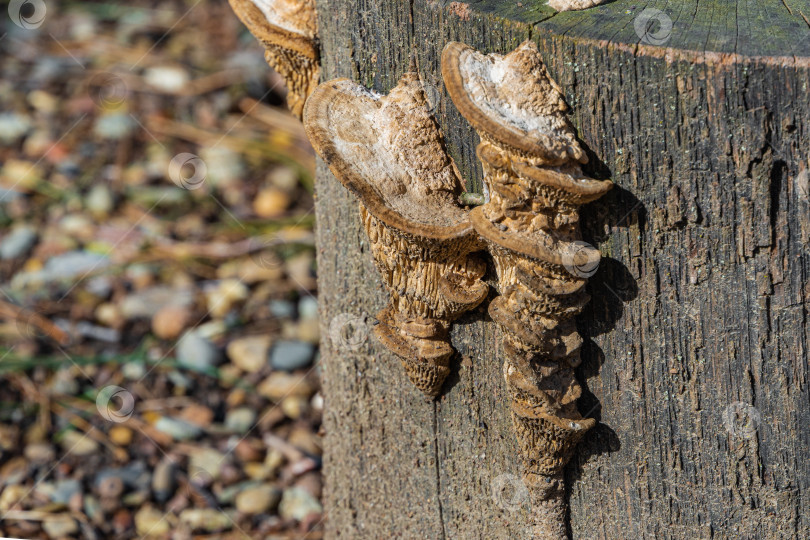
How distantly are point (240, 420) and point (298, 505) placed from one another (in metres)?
0.44

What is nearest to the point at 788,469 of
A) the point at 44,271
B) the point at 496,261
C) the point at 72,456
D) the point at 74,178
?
the point at 496,261

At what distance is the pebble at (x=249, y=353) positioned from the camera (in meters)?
3.21

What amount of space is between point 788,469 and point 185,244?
9.69ft

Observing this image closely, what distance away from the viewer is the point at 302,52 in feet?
5.65

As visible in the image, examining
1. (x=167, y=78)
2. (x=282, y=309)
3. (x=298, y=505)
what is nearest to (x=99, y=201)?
(x=167, y=78)

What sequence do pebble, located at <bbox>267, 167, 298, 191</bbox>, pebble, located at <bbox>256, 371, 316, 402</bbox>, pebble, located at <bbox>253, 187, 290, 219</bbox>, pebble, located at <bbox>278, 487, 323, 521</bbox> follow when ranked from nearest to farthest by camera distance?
pebble, located at <bbox>278, 487, 323, 521</bbox> < pebble, located at <bbox>256, 371, 316, 402</bbox> < pebble, located at <bbox>253, 187, 290, 219</bbox> < pebble, located at <bbox>267, 167, 298, 191</bbox>

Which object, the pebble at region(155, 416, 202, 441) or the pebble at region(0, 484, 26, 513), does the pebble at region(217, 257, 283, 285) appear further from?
the pebble at region(0, 484, 26, 513)

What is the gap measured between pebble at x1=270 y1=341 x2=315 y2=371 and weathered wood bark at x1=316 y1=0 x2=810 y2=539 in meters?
1.55

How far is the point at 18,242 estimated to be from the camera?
3830 mm

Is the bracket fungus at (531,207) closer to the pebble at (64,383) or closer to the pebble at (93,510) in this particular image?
the pebble at (93,510)

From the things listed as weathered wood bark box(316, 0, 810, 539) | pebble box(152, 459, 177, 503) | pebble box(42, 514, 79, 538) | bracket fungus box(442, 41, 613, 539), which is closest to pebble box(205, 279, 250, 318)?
pebble box(152, 459, 177, 503)

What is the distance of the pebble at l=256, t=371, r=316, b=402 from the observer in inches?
123

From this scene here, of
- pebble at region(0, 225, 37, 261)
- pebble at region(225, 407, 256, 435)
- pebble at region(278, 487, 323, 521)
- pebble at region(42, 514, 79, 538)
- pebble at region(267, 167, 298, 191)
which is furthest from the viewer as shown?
pebble at region(267, 167, 298, 191)

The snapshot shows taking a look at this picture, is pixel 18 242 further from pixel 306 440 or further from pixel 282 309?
pixel 306 440
